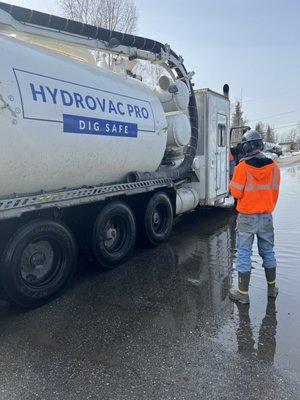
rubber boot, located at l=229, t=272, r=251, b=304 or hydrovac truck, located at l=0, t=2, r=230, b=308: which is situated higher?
hydrovac truck, located at l=0, t=2, r=230, b=308

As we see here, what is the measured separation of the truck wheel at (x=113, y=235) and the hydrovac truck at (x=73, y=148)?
0.02m

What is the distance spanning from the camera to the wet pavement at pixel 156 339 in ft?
9.45

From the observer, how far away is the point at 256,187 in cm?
433

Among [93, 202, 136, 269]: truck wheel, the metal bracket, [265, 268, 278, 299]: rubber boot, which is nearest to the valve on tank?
the metal bracket

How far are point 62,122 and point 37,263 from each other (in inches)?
67.7

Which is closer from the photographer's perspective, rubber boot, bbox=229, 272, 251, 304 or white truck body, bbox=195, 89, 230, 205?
rubber boot, bbox=229, 272, 251, 304

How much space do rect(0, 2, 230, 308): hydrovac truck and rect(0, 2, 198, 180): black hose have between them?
0.02 metres

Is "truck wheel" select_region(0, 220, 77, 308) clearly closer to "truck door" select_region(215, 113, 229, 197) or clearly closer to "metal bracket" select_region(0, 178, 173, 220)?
"metal bracket" select_region(0, 178, 173, 220)

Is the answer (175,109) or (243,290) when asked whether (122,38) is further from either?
(243,290)

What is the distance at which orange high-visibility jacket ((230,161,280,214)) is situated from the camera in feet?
14.2

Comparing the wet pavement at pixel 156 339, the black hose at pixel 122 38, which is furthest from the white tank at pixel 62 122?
the wet pavement at pixel 156 339

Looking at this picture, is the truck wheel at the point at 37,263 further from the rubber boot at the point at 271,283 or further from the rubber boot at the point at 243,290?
the rubber boot at the point at 271,283

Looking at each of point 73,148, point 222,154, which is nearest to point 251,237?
point 73,148

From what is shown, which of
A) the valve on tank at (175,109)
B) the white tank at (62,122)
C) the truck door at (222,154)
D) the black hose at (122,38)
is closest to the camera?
the white tank at (62,122)
